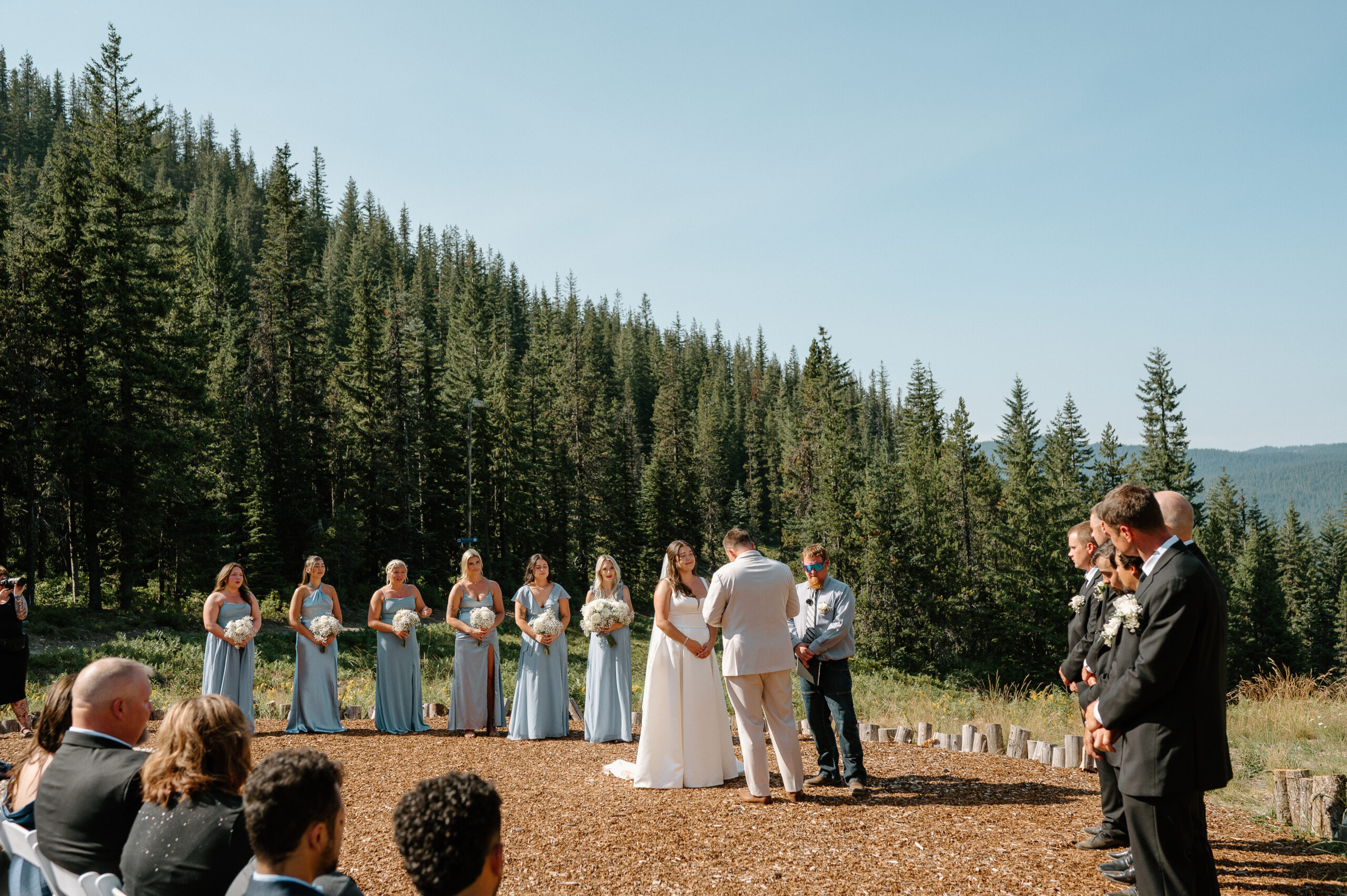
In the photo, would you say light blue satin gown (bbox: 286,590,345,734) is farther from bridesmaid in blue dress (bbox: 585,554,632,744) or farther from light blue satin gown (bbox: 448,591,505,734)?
bridesmaid in blue dress (bbox: 585,554,632,744)

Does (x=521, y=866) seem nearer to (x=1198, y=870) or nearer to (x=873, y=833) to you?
(x=873, y=833)

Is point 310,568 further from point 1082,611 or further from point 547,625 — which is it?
point 1082,611

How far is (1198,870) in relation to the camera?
380 centimetres

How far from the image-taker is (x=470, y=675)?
10328 mm

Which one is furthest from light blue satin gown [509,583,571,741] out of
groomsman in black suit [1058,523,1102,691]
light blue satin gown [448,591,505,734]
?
groomsman in black suit [1058,523,1102,691]

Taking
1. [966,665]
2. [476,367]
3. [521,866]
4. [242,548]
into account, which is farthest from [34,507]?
[966,665]

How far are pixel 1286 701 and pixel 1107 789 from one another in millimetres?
8058

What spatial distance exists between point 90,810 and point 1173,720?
452cm

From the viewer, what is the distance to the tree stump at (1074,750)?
26.2ft

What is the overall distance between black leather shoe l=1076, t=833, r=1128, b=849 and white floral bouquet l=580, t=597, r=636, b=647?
520 cm

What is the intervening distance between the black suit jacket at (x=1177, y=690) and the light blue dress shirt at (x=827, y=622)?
11.9ft

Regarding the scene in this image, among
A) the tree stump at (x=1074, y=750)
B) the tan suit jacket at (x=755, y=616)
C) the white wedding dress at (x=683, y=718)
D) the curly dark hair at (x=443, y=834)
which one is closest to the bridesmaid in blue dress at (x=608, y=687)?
the white wedding dress at (x=683, y=718)

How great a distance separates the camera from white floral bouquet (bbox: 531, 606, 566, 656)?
983 centimetres

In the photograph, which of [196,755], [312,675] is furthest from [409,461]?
[196,755]
